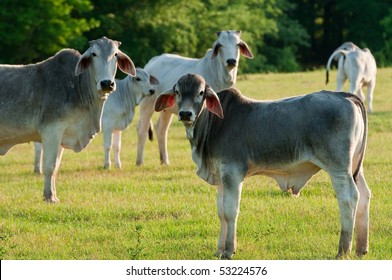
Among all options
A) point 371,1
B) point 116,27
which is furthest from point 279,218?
point 371,1

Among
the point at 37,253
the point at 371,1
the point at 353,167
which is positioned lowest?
the point at 37,253

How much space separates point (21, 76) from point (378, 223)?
180 inches

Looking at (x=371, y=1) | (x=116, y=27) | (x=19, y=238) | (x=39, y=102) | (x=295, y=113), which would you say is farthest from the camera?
(x=371, y=1)

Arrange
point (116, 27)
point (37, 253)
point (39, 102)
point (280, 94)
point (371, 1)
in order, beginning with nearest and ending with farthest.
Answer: point (37, 253)
point (39, 102)
point (280, 94)
point (116, 27)
point (371, 1)

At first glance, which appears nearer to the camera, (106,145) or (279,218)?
(279,218)

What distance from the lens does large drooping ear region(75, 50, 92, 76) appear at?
10367mm

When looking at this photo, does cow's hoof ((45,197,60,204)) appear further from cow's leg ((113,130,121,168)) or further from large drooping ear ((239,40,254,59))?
large drooping ear ((239,40,254,59))

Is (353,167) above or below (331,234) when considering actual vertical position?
above

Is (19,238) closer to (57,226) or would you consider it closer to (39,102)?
(57,226)

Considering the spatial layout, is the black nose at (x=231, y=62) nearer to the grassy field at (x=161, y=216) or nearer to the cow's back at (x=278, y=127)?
the grassy field at (x=161, y=216)

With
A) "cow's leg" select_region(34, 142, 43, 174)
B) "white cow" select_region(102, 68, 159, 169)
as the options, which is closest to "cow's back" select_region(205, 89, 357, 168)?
"white cow" select_region(102, 68, 159, 169)

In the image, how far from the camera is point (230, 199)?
775cm

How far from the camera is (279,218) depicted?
30.9 ft

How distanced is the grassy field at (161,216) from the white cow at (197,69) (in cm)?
77
